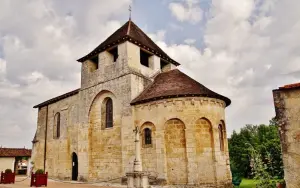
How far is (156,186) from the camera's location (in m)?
13.6

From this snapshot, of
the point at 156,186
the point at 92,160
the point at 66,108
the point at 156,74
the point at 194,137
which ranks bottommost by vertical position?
the point at 156,186

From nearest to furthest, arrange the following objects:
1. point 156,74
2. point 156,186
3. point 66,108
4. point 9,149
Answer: point 156,186
point 156,74
point 66,108
point 9,149

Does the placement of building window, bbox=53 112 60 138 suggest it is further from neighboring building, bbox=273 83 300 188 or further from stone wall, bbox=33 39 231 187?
neighboring building, bbox=273 83 300 188

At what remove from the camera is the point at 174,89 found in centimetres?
1488

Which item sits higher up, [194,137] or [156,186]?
[194,137]

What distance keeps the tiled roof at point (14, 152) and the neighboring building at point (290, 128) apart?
Answer: 30764 mm

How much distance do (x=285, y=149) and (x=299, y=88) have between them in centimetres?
161

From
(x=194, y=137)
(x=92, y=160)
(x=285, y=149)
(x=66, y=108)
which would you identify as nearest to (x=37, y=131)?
(x=66, y=108)

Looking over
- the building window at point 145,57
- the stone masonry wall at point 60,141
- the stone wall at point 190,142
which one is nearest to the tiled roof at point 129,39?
the building window at point 145,57

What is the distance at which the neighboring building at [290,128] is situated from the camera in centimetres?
618

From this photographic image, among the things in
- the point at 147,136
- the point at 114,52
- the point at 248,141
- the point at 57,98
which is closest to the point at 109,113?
the point at 147,136

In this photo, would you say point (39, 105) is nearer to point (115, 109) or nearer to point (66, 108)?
point (66, 108)

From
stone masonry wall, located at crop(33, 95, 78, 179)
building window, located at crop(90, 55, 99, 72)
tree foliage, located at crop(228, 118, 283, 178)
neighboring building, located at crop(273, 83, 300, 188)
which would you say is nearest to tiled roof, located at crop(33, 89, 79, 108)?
stone masonry wall, located at crop(33, 95, 78, 179)

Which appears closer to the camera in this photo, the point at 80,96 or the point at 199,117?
the point at 199,117
